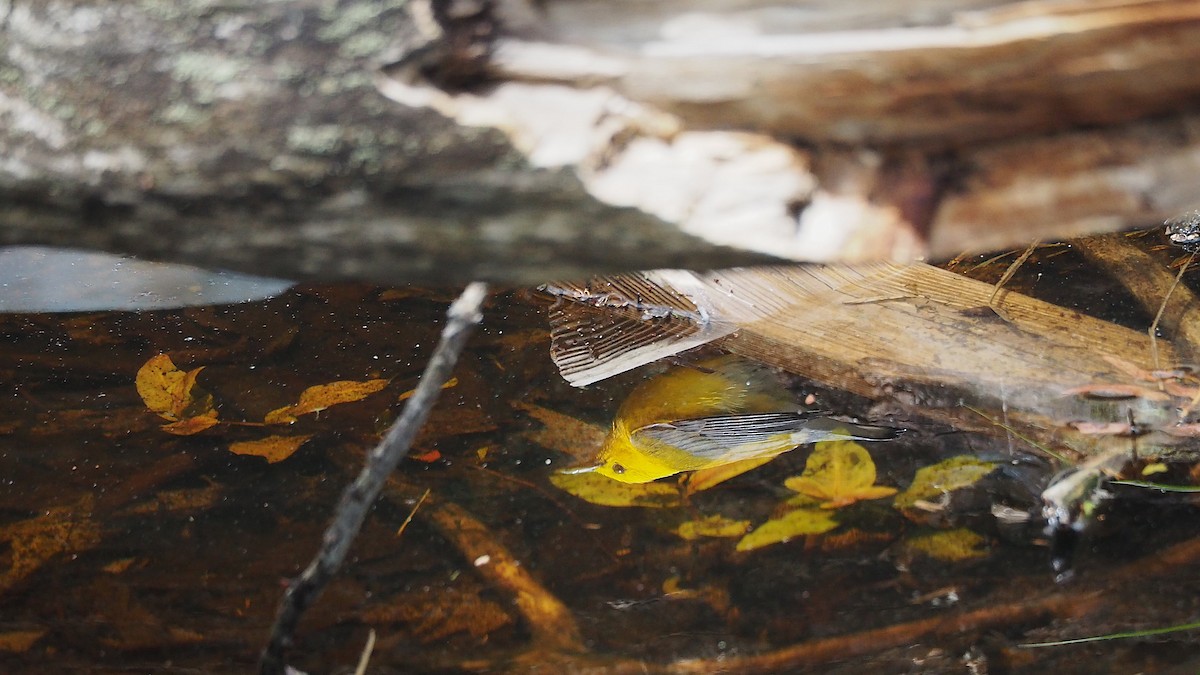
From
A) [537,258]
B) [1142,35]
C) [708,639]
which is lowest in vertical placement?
[708,639]

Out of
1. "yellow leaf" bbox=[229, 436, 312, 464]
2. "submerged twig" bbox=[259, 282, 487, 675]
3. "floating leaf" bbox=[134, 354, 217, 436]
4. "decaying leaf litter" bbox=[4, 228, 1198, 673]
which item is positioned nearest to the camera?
"submerged twig" bbox=[259, 282, 487, 675]

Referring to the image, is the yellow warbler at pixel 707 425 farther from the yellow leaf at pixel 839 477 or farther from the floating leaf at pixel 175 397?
the floating leaf at pixel 175 397

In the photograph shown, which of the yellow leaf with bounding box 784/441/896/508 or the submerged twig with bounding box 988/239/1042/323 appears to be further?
the submerged twig with bounding box 988/239/1042/323

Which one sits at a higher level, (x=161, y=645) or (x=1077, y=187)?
(x=1077, y=187)

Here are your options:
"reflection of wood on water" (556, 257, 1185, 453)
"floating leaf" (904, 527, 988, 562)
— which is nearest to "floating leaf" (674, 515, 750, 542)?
"floating leaf" (904, 527, 988, 562)

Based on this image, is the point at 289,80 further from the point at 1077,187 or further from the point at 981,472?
the point at 981,472

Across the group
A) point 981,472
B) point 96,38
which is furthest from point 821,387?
point 96,38

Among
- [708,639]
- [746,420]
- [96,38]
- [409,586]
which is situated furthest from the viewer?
[746,420]

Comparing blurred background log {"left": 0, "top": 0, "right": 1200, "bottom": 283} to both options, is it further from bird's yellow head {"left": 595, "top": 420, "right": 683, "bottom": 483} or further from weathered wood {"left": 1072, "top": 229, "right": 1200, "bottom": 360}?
weathered wood {"left": 1072, "top": 229, "right": 1200, "bottom": 360}
